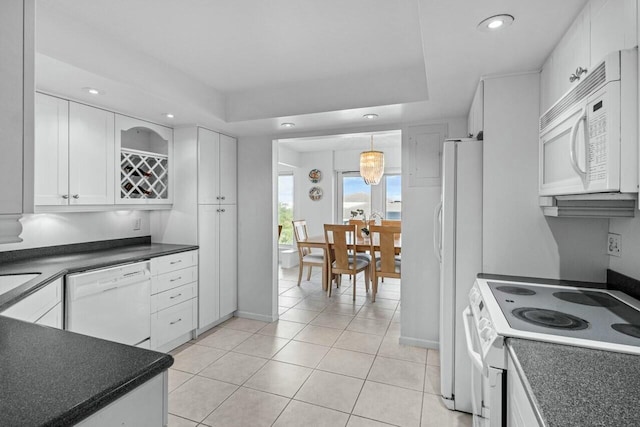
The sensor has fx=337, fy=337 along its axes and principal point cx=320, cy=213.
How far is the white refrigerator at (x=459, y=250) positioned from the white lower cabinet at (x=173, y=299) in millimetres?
2296

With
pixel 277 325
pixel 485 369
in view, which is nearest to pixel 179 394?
pixel 277 325

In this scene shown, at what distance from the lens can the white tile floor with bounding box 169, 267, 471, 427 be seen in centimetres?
213

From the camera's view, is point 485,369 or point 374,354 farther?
point 374,354

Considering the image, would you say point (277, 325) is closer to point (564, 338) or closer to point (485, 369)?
point (485, 369)

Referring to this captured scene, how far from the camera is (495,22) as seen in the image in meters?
1.48

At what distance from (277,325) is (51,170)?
2468 mm

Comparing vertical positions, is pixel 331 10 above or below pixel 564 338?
above

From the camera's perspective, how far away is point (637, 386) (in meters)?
0.87

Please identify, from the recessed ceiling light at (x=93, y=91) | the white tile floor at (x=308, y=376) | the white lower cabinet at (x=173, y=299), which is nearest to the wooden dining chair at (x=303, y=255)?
the white tile floor at (x=308, y=376)

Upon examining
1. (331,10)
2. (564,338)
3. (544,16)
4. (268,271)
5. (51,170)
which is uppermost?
(331,10)

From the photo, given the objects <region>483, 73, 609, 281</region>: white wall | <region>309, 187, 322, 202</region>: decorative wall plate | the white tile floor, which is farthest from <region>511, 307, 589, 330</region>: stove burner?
<region>309, 187, 322, 202</region>: decorative wall plate

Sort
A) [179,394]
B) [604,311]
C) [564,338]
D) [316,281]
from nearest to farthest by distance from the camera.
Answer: [564,338]
[604,311]
[179,394]
[316,281]

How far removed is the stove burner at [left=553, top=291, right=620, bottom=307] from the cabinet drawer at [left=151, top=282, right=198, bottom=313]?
2856 millimetres

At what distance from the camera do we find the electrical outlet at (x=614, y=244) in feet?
A: 5.62
